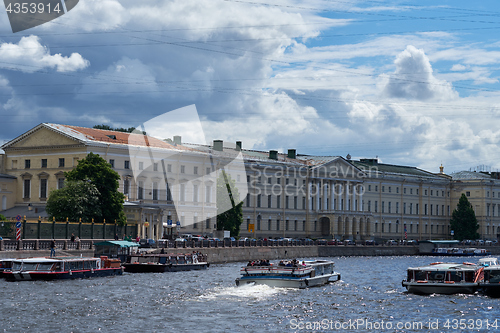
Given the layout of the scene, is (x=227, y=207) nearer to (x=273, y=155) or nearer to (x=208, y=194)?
(x=208, y=194)

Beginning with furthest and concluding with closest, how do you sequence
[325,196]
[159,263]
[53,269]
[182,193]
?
[325,196] → [182,193] → [159,263] → [53,269]

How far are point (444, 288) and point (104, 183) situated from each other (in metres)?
34.3

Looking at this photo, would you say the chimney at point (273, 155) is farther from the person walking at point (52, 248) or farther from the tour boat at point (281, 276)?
the tour boat at point (281, 276)

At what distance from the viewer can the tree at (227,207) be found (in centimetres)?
8908

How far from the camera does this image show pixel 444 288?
4438 cm

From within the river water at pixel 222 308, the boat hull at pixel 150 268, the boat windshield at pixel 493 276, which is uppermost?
the boat windshield at pixel 493 276

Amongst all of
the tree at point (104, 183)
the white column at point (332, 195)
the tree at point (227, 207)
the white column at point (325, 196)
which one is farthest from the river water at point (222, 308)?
the white column at point (332, 195)

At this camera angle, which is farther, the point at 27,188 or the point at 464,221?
the point at 464,221

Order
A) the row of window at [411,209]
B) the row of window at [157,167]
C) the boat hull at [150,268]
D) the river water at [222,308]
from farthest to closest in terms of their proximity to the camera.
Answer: the row of window at [411,209]
the row of window at [157,167]
the boat hull at [150,268]
the river water at [222,308]

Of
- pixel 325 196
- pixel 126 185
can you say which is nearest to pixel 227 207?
pixel 126 185

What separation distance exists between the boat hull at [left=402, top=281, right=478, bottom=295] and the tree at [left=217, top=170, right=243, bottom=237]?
150ft

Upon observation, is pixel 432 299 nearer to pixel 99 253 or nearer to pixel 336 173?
pixel 99 253

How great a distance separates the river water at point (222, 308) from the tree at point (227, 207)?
39.0 m

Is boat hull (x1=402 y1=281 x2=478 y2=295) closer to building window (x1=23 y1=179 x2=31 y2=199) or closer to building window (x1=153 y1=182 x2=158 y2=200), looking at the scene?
building window (x1=153 y1=182 x2=158 y2=200)
